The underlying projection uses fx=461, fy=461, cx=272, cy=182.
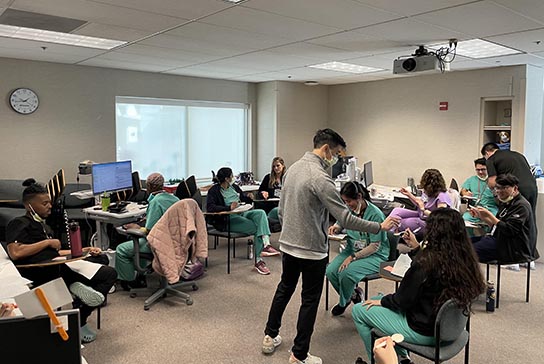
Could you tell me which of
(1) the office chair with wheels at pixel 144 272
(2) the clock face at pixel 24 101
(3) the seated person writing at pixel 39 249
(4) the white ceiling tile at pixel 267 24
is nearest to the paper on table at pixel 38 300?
(3) the seated person writing at pixel 39 249

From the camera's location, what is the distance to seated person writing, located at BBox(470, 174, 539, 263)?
3.78 metres

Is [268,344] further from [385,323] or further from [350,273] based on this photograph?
[385,323]

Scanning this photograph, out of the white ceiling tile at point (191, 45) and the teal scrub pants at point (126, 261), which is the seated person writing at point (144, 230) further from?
the white ceiling tile at point (191, 45)

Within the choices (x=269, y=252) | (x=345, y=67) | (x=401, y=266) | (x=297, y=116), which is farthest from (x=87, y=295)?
(x=297, y=116)

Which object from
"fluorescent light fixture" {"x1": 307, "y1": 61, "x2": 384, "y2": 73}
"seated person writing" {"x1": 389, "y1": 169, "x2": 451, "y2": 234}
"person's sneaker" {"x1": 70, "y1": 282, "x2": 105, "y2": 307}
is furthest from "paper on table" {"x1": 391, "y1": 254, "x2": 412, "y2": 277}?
"fluorescent light fixture" {"x1": 307, "y1": 61, "x2": 384, "y2": 73}

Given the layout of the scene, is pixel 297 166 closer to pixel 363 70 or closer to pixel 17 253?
pixel 17 253

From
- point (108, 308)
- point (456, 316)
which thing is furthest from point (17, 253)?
point (456, 316)

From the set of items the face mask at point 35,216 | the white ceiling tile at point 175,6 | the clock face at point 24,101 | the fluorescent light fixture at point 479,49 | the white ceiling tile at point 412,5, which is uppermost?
the fluorescent light fixture at point 479,49

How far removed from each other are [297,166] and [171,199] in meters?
1.52

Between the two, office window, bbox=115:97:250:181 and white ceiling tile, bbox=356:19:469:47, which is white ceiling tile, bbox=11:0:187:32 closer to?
white ceiling tile, bbox=356:19:469:47

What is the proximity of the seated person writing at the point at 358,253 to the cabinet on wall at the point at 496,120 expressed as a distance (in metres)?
3.74

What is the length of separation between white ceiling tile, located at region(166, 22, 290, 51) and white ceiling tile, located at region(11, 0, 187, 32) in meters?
0.20

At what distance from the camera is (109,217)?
4551 mm

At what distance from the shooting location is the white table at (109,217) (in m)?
4.53
